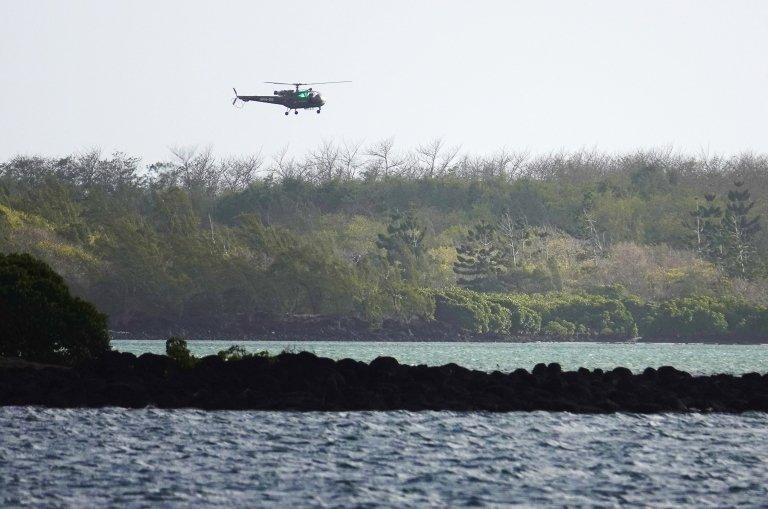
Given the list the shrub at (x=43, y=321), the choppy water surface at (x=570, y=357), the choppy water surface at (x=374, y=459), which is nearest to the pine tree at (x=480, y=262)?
the choppy water surface at (x=570, y=357)

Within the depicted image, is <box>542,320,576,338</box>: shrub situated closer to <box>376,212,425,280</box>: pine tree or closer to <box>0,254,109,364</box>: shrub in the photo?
<box>376,212,425,280</box>: pine tree

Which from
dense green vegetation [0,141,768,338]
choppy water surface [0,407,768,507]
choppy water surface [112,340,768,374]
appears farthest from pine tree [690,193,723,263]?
choppy water surface [0,407,768,507]

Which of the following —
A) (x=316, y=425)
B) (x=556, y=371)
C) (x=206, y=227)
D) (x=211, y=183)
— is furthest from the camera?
(x=211, y=183)

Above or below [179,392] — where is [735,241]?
above

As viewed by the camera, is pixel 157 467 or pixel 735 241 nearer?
pixel 157 467

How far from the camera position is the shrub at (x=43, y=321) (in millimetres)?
36656

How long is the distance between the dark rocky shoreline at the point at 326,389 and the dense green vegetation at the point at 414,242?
6285 centimetres

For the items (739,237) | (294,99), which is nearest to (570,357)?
(294,99)

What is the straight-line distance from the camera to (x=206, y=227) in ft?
392

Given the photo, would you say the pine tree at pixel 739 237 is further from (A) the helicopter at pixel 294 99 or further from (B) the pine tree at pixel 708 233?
(A) the helicopter at pixel 294 99

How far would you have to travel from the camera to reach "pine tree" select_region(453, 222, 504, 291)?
111250mm

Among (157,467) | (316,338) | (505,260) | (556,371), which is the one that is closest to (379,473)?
(157,467)

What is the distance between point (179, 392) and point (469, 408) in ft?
21.6

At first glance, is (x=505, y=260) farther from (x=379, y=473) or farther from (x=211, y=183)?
(x=379, y=473)
